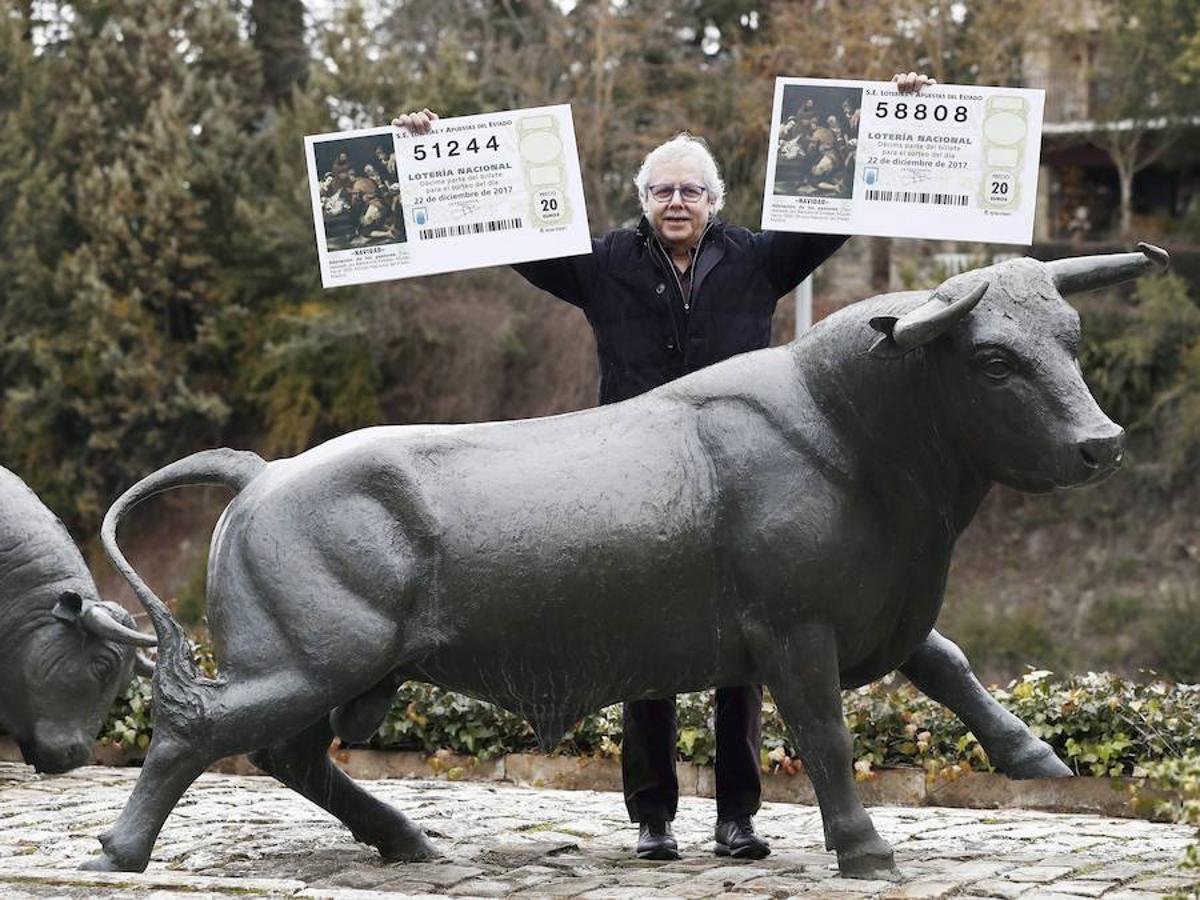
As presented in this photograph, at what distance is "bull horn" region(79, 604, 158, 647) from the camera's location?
23.7 ft

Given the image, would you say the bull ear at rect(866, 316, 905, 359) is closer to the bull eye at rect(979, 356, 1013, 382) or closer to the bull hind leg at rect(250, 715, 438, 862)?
the bull eye at rect(979, 356, 1013, 382)

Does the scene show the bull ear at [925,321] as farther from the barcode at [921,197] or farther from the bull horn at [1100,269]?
the barcode at [921,197]

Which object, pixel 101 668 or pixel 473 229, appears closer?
pixel 473 229

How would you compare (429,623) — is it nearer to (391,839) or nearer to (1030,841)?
(391,839)

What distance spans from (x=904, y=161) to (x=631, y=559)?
1776mm

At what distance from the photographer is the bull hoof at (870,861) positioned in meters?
6.36

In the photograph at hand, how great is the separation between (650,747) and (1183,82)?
2911 cm

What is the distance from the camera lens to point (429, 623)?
254 inches

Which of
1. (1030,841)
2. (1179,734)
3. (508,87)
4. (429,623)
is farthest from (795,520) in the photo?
(508,87)

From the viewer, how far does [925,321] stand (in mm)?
6004

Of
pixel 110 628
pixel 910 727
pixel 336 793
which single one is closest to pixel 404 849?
pixel 336 793

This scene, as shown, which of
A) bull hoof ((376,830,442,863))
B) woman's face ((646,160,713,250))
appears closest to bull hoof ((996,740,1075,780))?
bull hoof ((376,830,442,863))

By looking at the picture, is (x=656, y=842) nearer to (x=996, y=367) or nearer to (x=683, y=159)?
(x=996, y=367)

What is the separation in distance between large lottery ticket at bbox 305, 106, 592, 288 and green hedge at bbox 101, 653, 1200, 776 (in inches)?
85.6
